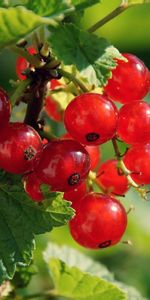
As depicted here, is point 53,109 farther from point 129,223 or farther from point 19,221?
point 129,223

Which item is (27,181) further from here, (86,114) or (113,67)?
(113,67)

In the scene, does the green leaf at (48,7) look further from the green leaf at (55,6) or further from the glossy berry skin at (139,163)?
the glossy berry skin at (139,163)

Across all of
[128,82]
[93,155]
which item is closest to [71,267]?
[93,155]

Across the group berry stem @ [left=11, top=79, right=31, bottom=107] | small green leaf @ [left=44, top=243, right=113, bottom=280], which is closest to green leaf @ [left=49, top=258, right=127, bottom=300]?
small green leaf @ [left=44, top=243, right=113, bottom=280]

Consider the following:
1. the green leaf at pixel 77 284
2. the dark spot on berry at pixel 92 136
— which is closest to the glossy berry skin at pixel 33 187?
the dark spot on berry at pixel 92 136

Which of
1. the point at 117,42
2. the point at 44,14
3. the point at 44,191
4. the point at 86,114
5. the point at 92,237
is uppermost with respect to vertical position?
the point at 44,14

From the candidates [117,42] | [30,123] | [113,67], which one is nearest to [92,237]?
[30,123]

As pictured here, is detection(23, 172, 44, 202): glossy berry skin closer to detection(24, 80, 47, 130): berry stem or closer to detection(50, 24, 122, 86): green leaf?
detection(24, 80, 47, 130): berry stem
